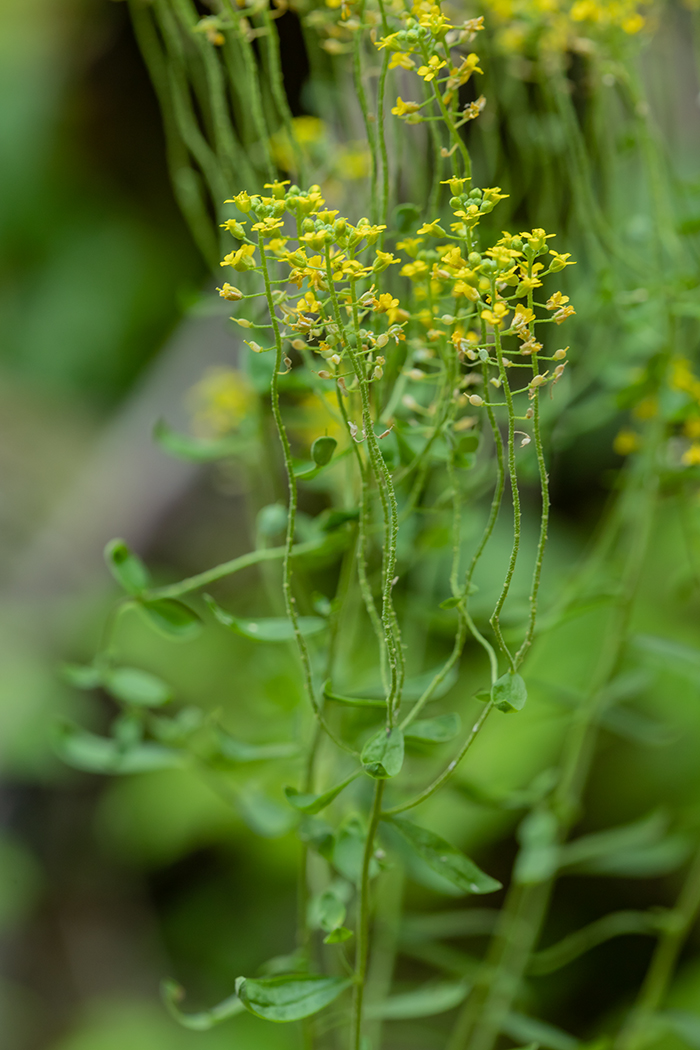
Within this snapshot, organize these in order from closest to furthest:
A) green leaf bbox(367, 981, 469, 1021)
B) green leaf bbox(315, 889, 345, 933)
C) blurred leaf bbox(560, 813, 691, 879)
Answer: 1. green leaf bbox(315, 889, 345, 933)
2. green leaf bbox(367, 981, 469, 1021)
3. blurred leaf bbox(560, 813, 691, 879)

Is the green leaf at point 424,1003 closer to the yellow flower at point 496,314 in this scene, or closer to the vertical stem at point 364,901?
the vertical stem at point 364,901

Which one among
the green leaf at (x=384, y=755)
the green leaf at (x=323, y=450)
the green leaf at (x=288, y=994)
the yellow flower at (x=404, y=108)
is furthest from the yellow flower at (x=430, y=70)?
the green leaf at (x=288, y=994)

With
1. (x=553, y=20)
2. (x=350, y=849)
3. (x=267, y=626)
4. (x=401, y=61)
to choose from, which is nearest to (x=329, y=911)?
(x=350, y=849)

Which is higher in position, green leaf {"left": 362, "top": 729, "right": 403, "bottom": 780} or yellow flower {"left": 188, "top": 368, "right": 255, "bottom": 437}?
yellow flower {"left": 188, "top": 368, "right": 255, "bottom": 437}

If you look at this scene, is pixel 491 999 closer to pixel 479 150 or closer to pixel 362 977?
pixel 362 977

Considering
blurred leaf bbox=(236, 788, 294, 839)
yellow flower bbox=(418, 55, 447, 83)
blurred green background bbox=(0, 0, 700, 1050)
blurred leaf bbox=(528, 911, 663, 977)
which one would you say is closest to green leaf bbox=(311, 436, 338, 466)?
yellow flower bbox=(418, 55, 447, 83)

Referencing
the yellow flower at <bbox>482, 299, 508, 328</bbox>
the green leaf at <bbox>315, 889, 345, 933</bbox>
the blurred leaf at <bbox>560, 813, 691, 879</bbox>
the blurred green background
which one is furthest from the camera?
the blurred green background

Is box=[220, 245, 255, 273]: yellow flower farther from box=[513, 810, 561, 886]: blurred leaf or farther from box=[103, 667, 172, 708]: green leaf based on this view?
box=[513, 810, 561, 886]: blurred leaf

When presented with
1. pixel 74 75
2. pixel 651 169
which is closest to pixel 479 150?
pixel 651 169
